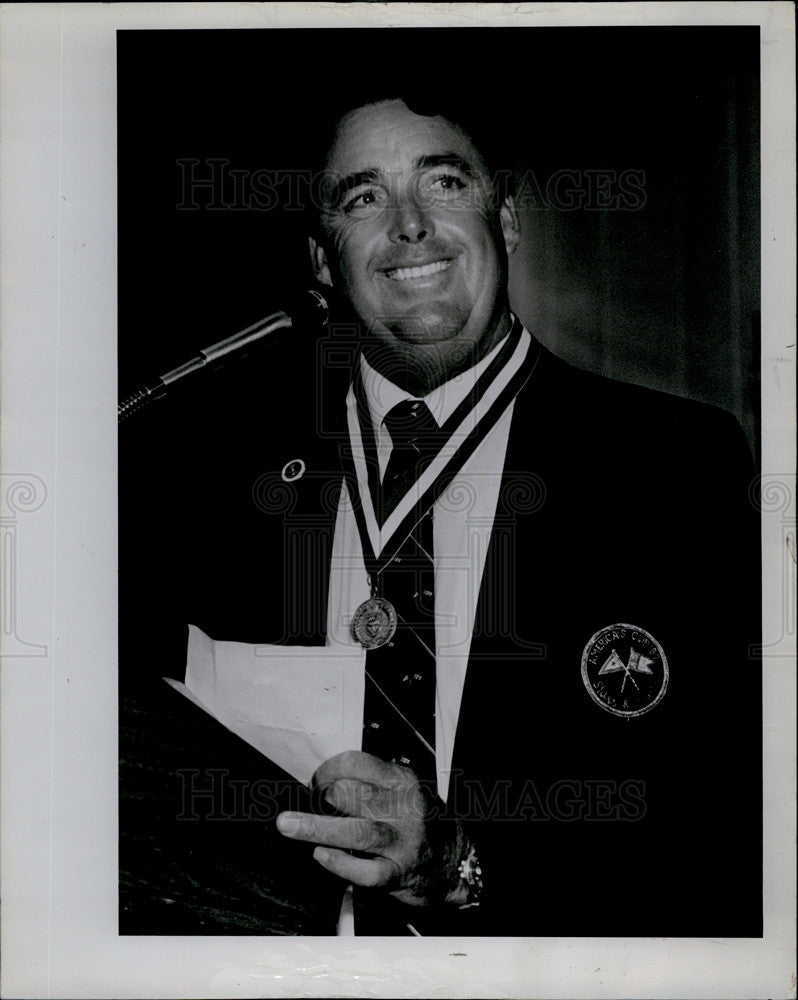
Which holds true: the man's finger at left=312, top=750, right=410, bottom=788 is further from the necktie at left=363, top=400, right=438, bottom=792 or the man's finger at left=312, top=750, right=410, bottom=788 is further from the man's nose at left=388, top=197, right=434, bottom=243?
the man's nose at left=388, top=197, right=434, bottom=243

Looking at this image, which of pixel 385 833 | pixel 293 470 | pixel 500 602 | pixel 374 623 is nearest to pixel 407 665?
pixel 374 623

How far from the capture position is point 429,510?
6.28ft

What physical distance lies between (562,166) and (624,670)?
1022 millimetres

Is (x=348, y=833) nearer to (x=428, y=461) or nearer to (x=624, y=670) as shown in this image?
(x=624, y=670)

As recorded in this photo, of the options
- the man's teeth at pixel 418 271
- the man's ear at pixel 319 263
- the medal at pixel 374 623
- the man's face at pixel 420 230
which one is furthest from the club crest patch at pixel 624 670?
the man's ear at pixel 319 263

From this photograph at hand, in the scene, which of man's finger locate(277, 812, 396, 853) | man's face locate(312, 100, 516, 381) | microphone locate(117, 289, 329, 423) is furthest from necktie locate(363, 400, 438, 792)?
microphone locate(117, 289, 329, 423)

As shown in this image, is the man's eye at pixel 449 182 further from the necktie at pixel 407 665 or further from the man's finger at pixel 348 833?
the man's finger at pixel 348 833

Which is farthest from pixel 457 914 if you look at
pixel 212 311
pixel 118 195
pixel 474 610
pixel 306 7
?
pixel 306 7

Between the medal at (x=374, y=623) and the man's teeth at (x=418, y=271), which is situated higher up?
the man's teeth at (x=418, y=271)

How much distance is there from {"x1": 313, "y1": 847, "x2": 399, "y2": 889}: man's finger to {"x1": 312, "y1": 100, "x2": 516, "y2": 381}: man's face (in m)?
0.99

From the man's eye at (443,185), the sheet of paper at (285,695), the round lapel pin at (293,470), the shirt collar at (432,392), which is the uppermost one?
the man's eye at (443,185)

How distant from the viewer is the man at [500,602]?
6.20 feet

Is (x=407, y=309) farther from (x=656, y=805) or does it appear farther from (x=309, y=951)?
(x=309, y=951)

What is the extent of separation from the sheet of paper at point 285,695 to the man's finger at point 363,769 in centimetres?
2
